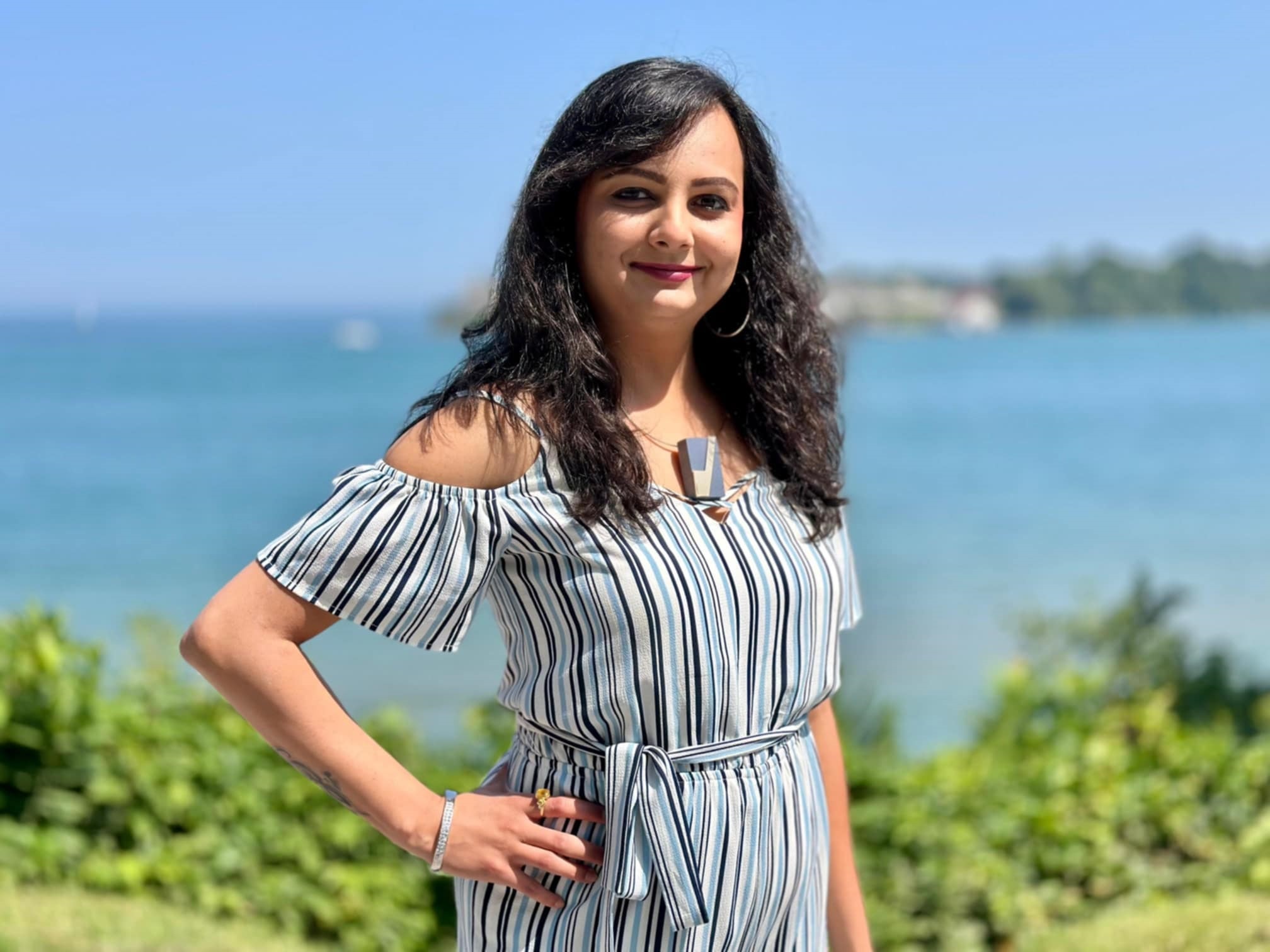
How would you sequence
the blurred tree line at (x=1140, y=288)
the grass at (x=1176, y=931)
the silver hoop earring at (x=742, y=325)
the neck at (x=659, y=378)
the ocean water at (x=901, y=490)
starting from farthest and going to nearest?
1. the blurred tree line at (x=1140, y=288)
2. the ocean water at (x=901, y=490)
3. the grass at (x=1176, y=931)
4. the silver hoop earring at (x=742, y=325)
5. the neck at (x=659, y=378)

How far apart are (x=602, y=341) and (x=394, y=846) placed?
98.6 inches

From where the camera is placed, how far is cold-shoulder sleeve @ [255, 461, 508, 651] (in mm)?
1716

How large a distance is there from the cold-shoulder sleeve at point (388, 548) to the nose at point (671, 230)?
1.39 ft

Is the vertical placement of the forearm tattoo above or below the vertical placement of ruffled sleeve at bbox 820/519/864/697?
below

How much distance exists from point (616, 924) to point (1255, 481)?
2044 cm

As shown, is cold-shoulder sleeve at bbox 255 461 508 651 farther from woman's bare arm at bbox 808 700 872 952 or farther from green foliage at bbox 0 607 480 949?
green foliage at bbox 0 607 480 949

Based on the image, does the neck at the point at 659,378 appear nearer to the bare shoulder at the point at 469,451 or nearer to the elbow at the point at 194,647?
the bare shoulder at the point at 469,451

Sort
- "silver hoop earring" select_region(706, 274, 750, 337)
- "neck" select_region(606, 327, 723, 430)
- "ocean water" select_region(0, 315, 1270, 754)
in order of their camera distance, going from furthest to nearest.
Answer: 1. "ocean water" select_region(0, 315, 1270, 754)
2. "silver hoop earring" select_region(706, 274, 750, 337)
3. "neck" select_region(606, 327, 723, 430)

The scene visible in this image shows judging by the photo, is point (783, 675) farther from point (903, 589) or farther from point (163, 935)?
point (903, 589)

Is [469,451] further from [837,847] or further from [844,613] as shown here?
[837,847]

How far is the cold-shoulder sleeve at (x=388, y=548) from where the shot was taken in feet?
5.63

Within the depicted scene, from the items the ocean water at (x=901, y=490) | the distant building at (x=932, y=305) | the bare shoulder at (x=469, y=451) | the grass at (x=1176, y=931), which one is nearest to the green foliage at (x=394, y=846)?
the grass at (x=1176, y=931)

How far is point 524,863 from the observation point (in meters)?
1.79

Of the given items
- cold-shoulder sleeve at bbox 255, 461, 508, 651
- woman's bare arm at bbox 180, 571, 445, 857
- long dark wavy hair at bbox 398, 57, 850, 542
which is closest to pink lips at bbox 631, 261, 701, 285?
long dark wavy hair at bbox 398, 57, 850, 542
